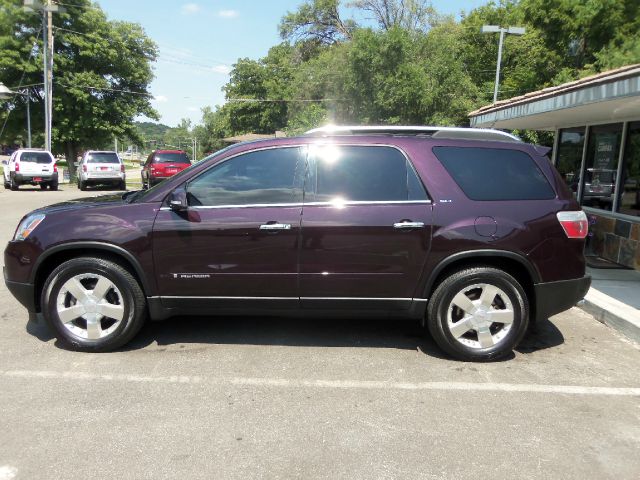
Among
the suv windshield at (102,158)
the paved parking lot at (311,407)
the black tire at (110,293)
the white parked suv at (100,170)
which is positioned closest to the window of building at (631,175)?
the paved parking lot at (311,407)

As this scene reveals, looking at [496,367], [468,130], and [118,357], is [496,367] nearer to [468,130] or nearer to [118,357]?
[468,130]

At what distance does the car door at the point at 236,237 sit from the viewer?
4082 mm

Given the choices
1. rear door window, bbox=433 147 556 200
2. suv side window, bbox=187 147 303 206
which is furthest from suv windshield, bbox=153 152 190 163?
rear door window, bbox=433 147 556 200

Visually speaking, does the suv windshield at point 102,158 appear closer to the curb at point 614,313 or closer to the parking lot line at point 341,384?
the parking lot line at point 341,384

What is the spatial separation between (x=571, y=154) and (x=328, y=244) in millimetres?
7660

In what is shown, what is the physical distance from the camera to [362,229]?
404 cm

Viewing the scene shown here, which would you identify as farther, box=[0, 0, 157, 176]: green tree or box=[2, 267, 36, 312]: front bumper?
box=[0, 0, 157, 176]: green tree

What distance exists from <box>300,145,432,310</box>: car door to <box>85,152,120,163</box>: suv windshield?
20045 mm

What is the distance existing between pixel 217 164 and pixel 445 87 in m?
21.7

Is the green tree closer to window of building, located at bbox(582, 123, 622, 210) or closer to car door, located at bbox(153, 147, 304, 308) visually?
window of building, located at bbox(582, 123, 622, 210)

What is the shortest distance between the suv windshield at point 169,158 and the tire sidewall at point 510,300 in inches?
793

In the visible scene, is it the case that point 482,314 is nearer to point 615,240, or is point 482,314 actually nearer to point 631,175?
point 615,240

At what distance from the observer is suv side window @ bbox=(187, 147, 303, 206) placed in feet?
13.6

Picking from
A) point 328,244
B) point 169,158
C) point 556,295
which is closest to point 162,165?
point 169,158
